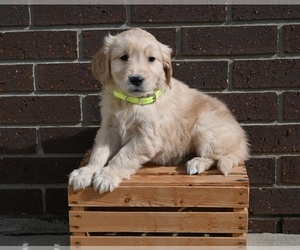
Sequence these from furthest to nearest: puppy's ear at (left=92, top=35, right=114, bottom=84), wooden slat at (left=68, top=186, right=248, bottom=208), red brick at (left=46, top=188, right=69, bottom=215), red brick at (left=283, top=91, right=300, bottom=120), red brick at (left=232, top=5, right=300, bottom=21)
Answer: red brick at (left=46, top=188, right=69, bottom=215) < red brick at (left=283, top=91, right=300, bottom=120) < red brick at (left=232, top=5, right=300, bottom=21) < puppy's ear at (left=92, top=35, right=114, bottom=84) < wooden slat at (left=68, top=186, right=248, bottom=208)

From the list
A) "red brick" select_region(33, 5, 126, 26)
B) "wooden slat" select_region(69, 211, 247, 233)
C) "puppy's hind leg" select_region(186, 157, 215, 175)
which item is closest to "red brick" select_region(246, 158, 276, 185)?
"puppy's hind leg" select_region(186, 157, 215, 175)

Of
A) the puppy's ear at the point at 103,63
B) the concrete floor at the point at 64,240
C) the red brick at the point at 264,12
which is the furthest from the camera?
the concrete floor at the point at 64,240

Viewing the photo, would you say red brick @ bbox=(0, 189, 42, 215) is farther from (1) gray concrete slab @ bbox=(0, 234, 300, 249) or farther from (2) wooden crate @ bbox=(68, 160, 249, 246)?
(2) wooden crate @ bbox=(68, 160, 249, 246)

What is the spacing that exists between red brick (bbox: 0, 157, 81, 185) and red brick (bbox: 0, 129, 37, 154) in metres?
0.07

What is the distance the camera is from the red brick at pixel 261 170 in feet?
10.9

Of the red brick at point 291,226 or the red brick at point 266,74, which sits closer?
the red brick at point 266,74

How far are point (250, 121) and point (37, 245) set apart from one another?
5.88 feet

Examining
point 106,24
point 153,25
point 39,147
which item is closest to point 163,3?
point 153,25

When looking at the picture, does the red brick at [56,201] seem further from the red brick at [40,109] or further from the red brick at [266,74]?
the red brick at [266,74]

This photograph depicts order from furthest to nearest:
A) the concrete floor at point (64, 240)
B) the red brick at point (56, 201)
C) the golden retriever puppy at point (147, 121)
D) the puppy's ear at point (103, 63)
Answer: the red brick at point (56, 201) → the concrete floor at point (64, 240) → the puppy's ear at point (103, 63) → the golden retriever puppy at point (147, 121)

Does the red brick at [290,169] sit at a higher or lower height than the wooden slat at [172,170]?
lower

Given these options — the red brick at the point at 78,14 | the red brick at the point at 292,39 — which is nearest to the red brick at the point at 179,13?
the red brick at the point at 78,14

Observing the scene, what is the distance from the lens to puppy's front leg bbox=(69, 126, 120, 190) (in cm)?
250

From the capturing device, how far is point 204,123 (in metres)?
2.84
